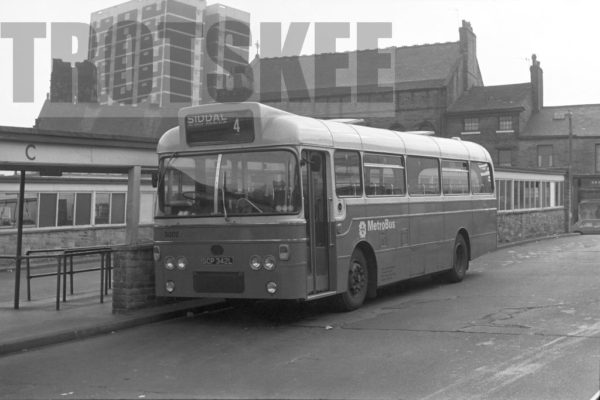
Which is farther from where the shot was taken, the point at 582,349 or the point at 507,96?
the point at 507,96

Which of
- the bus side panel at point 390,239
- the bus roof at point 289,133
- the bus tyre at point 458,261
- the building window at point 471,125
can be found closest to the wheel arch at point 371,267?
the bus side panel at point 390,239

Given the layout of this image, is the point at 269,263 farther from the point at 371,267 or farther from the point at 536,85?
the point at 536,85

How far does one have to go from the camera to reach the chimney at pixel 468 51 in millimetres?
64500

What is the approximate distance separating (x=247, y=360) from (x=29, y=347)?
125 inches

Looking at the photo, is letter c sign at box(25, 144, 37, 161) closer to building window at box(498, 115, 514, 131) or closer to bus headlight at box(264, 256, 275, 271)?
bus headlight at box(264, 256, 275, 271)

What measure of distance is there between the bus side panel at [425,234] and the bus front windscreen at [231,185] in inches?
162

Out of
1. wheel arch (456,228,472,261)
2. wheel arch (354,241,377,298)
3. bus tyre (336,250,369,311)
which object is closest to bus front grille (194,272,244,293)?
bus tyre (336,250,369,311)

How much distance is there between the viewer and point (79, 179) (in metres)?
26.5

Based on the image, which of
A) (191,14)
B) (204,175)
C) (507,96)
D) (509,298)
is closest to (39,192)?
(204,175)

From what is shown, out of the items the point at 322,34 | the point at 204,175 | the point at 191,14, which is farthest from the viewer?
the point at 191,14

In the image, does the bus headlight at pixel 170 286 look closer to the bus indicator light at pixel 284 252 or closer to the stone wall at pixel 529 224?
the bus indicator light at pixel 284 252

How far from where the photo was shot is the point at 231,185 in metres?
10.5

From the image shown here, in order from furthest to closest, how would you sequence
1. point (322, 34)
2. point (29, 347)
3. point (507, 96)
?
point (507, 96) < point (322, 34) < point (29, 347)

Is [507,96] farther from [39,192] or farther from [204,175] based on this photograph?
[204,175]
